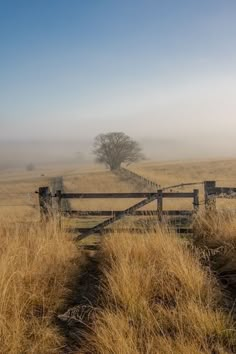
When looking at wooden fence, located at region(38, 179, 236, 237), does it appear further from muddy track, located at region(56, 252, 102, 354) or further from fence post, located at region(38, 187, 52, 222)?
muddy track, located at region(56, 252, 102, 354)

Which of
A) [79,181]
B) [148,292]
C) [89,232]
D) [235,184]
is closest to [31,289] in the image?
[148,292]

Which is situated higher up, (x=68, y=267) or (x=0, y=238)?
(x=0, y=238)

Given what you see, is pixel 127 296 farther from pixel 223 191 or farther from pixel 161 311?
pixel 223 191

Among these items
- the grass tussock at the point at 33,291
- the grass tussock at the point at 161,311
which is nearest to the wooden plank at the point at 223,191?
the grass tussock at the point at 161,311

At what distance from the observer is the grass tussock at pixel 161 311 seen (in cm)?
392

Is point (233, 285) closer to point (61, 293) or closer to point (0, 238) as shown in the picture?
point (61, 293)

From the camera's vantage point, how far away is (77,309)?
5000 mm

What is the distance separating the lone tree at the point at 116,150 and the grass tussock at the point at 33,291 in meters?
68.7

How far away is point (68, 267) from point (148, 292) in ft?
6.95

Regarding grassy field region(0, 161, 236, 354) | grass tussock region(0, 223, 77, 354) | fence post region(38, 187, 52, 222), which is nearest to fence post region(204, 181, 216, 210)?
grassy field region(0, 161, 236, 354)

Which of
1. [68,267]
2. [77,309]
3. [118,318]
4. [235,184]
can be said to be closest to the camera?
[118,318]

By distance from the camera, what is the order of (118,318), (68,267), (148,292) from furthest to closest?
1. (68,267)
2. (148,292)
3. (118,318)

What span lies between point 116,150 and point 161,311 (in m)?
73.1

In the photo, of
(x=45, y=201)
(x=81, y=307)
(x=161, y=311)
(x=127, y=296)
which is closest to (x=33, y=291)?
(x=81, y=307)
